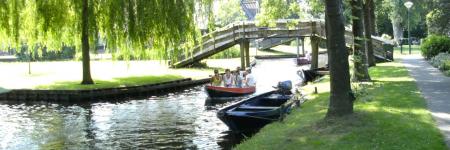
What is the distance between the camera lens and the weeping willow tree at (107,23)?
29.3 meters

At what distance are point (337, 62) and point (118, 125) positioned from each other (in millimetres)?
9920

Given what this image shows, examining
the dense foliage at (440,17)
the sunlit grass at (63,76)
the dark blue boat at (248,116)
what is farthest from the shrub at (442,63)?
the dense foliage at (440,17)

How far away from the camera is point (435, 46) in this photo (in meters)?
40.3

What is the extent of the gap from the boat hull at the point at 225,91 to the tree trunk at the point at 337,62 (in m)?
14.2

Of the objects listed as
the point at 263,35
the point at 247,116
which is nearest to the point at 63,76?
the point at 263,35

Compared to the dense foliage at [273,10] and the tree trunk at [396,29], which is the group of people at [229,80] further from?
the tree trunk at [396,29]

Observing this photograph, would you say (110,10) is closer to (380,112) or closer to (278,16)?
(278,16)

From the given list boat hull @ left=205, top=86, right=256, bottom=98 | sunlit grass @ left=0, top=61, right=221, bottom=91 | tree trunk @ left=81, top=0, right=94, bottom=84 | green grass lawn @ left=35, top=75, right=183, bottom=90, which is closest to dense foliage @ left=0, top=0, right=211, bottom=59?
tree trunk @ left=81, top=0, right=94, bottom=84

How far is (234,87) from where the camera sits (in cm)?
3020

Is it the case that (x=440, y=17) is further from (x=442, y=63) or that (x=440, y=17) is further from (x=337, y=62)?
(x=337, y=62)

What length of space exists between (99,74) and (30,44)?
28.6 feet

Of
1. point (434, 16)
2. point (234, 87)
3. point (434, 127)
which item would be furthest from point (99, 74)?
point (434, 16)

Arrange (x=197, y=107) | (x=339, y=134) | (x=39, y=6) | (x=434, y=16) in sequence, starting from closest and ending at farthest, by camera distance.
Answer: (x=339, y=134) < (x=197, y=107) < (x=39, y=6) < (x=434, y=16)

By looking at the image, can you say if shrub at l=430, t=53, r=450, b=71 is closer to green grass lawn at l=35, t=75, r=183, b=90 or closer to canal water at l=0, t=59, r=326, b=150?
canal water at l=0, t=59, r=326, b=150
